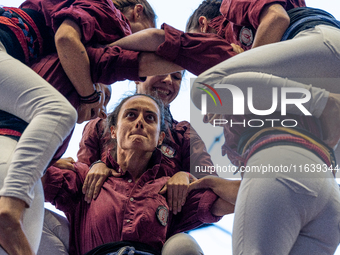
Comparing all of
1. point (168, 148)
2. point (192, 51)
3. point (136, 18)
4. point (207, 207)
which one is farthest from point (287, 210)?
point (136, 18)

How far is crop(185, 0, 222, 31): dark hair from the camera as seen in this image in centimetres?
186

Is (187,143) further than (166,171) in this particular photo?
Yes

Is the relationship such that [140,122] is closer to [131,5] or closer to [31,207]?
[131,5]

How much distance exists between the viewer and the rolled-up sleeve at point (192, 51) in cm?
135

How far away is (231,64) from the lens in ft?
3.76

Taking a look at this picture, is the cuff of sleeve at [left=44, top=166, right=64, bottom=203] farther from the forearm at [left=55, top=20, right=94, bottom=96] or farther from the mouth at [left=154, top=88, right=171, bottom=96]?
the mouth at [left=154, top=88, right=171, bottom=96]

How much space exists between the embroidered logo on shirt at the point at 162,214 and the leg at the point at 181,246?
60mm

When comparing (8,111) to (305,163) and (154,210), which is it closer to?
(154,210)

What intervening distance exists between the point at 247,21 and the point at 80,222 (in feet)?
2.83

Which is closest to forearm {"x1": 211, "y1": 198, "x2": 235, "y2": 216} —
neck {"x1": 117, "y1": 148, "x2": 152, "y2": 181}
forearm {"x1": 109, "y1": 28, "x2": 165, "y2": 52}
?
neck {"x1": 117, "y1": 148, "x2": 152, "y2": 181}

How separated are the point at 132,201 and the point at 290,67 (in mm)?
686

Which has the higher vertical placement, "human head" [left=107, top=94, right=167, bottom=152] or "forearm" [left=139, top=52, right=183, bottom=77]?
"forearm" [left=139, top=52, right=183, bottom=77]

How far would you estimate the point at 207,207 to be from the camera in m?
1.46

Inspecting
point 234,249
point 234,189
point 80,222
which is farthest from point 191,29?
point 234,249
